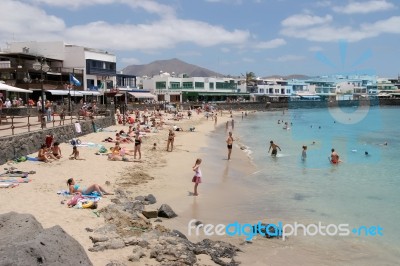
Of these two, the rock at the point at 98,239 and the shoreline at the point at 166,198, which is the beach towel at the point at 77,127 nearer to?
the shoreline at the point at 166,198

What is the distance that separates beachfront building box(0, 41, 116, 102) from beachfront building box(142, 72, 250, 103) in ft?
85.1

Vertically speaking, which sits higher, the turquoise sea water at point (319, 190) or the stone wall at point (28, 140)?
the stone wall at point (28, 140)

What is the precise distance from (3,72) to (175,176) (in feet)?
108

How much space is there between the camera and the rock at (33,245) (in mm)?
3582

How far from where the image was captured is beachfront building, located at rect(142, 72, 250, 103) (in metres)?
83.0

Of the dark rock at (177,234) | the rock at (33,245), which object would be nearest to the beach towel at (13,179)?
the dark rock at (177,234)

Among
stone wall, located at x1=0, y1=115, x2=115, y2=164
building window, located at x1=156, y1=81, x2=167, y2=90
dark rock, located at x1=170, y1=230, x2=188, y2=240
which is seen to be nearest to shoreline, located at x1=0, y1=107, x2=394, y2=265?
dark rock, located at x1=170, y1=230, x2=188, y2=240

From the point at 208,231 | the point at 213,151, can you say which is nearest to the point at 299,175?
the point at 213,151

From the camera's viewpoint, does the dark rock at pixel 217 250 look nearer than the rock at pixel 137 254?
No

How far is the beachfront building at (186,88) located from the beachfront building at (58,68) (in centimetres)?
2593

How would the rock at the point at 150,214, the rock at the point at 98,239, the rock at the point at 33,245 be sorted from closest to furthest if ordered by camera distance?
1. the rock at the point at 33,245
2. the rock at the point at 98,239
3. the rock at the point at 150,214

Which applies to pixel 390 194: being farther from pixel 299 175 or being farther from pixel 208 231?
pixel 208 231

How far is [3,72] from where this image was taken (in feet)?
133

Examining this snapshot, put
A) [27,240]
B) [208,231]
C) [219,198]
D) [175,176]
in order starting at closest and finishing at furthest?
[27,240] < [208,231] < [219,198] < [175,176]
